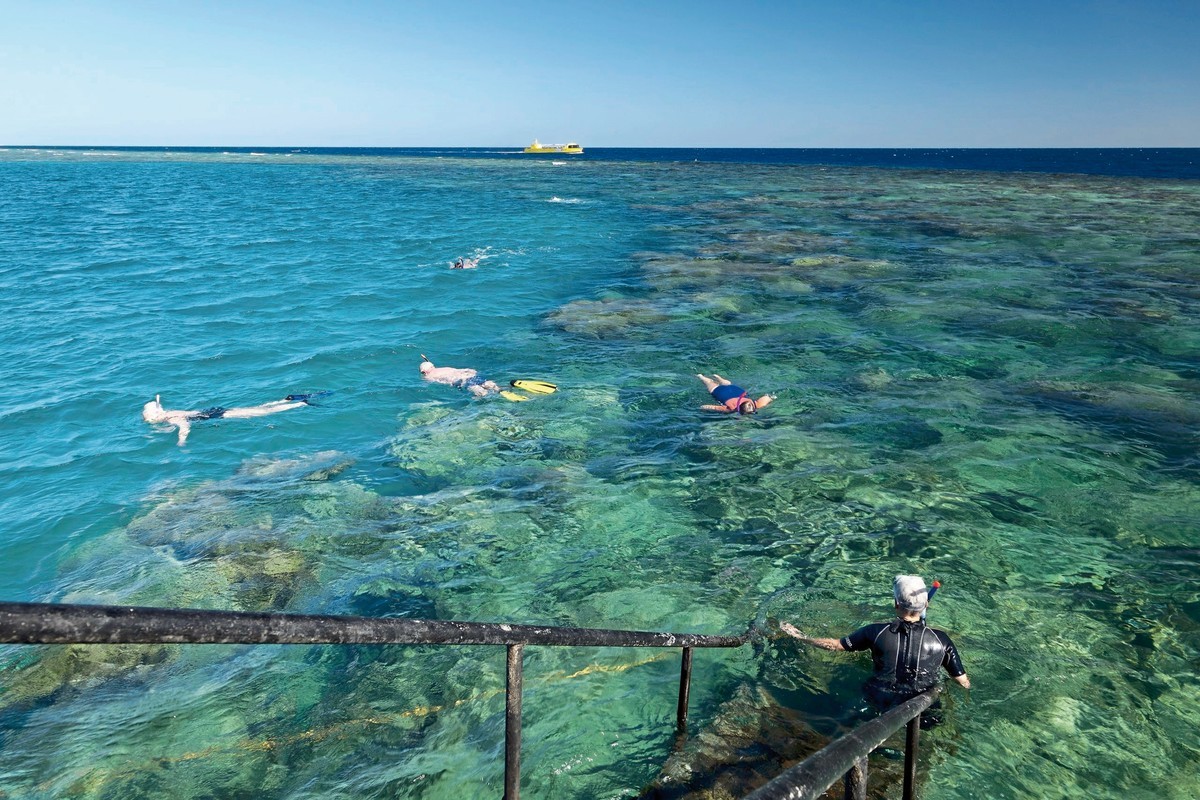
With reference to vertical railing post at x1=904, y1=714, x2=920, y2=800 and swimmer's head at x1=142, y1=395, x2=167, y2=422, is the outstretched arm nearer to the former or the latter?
vertical railing post at x1=904, y1=714, x2=920, y2=800

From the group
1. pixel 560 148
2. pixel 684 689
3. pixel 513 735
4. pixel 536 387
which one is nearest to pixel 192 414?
pixel 536 387

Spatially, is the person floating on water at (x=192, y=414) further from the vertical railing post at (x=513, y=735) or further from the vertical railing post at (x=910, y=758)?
the vertical railing post at (x=910, y=758)

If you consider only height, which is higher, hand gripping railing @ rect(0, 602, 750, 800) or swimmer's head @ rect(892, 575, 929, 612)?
hand gripping railing @ rect(0, 602, 750, 800)

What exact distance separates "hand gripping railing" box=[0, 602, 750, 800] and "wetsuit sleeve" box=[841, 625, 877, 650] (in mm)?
3273

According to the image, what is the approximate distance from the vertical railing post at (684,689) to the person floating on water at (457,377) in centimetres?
1026

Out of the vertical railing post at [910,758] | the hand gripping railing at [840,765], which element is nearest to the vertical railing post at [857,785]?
the hand gripping railing at [840,765]

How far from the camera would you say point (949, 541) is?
8180 mm

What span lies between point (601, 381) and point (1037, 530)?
855 cm

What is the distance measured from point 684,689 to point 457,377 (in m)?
11.6

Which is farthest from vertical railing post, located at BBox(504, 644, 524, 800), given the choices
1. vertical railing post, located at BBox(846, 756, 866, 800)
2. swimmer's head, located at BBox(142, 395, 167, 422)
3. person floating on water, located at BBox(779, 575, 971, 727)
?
swimmer's head, located at BBox(142, 395, 167, 422)

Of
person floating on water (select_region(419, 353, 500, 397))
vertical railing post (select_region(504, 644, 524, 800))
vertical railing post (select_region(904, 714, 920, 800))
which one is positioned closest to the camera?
vertical railing post (select_region(504, 644, 524, 800))

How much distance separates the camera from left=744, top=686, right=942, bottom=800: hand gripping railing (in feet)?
7.18

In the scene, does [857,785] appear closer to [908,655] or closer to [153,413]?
[908,655]

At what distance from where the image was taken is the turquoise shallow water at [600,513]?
5.36m
